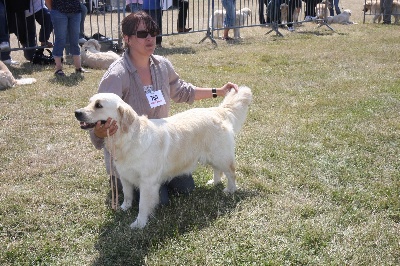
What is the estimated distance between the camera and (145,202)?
10.7 feet

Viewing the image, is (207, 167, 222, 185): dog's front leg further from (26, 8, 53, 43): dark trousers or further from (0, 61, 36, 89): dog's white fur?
(26, 8, 53, 43): dark trousers

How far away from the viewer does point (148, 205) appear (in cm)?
327

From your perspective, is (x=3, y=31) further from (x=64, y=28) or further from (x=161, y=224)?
(x=161, y=224)

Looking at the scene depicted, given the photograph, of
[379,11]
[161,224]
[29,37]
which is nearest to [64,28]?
[29,37]

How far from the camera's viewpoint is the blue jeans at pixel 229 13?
12344 mm

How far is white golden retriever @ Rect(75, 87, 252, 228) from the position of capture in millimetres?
2949

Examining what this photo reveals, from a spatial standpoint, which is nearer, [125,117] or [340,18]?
[125,117]

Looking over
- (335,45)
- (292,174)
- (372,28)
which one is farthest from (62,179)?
(372,28)

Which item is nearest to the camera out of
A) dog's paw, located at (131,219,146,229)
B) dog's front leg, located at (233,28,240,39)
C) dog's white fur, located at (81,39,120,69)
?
dog's paw, located at (131,219,146,229)

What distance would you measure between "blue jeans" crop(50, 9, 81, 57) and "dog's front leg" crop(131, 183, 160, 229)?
5.02m

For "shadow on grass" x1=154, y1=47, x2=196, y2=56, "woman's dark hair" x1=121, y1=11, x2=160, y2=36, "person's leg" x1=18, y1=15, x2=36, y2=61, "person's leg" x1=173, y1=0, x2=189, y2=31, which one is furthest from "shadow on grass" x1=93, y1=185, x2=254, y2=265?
"person's leg" x1=173, y1=0, x2=189, y2=31

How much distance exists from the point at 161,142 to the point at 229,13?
32.3 feet

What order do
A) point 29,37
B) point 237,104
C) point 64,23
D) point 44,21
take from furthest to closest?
1. point 44,21
2. point 29,37
3. point 64,23
4. point 237,104

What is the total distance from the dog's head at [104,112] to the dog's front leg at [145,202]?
53 centimetres
